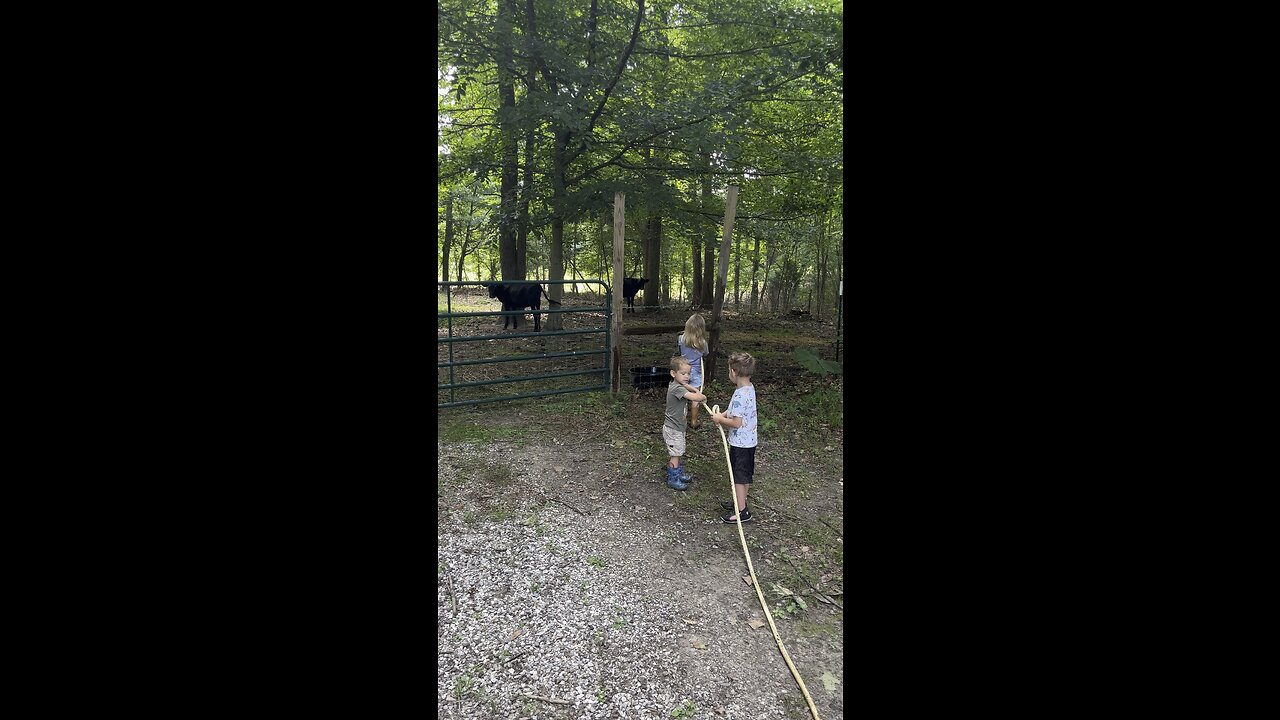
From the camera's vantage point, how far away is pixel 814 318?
1502 centimetres

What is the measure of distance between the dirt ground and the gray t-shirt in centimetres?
51

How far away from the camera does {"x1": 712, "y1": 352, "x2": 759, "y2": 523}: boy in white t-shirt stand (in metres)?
3.75

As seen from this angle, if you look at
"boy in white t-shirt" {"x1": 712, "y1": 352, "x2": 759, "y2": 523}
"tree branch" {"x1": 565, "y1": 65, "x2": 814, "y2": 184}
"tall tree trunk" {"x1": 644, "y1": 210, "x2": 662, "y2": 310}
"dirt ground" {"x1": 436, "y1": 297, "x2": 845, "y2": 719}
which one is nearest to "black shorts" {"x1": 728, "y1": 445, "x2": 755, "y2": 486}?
"boy in white t-shirt" {"x1": 712, "y1": 352, "x2": 759, "y2": 523}

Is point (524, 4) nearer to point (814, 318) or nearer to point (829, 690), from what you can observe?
point (829, 690)

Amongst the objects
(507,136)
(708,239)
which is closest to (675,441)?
(507,136)

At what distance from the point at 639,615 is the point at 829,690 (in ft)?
3.03

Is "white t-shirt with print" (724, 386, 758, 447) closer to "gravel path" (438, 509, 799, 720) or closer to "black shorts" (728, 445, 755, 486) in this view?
"black shorts" (728, 445, 755, 486)

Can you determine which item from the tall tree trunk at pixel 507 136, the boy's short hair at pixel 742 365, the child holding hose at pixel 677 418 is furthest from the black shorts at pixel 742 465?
the tall tree trunk at pixel 507 136

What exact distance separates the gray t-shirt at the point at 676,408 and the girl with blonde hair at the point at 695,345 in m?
0.62

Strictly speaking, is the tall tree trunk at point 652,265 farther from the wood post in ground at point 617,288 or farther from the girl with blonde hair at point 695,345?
the girl with blonde hair at point 695,345

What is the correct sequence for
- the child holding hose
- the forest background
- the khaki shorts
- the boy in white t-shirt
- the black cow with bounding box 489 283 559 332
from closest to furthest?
the boy in white t-shirt, the child holding hose, the khaki shorts, the forest background, the black cow with bounding box 489 283 559 332

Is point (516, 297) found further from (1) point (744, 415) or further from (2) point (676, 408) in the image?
(1) point (744, 415)
